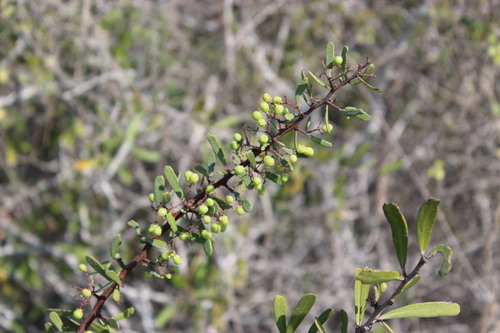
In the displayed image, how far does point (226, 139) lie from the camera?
92.6 inches

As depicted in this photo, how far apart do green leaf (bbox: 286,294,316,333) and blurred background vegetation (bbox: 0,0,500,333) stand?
4.32ft

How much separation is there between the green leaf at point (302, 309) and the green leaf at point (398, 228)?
0.12 meters

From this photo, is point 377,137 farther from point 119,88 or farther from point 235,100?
point 119,88

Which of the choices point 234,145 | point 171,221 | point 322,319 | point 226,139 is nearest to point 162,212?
point 171,221

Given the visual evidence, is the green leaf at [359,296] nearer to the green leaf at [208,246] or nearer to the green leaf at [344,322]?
the green leaf at [344,322]

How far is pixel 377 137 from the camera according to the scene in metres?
2.85

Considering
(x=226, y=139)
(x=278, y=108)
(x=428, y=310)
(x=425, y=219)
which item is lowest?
(x=428, y=310)

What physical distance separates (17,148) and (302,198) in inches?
53.1

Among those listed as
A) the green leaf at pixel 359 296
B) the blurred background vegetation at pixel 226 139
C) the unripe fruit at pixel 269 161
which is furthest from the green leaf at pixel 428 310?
the blurred background vegetation at pixel 226 139

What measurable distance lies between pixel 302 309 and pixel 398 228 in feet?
0.52

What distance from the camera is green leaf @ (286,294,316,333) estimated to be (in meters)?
0.70

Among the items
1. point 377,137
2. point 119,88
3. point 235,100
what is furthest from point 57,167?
point 377,137

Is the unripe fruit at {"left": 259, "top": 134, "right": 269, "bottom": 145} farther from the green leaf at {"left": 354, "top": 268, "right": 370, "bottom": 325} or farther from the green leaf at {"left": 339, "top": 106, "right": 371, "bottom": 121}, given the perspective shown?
the green leaf at {"left": 354, "top": 268, "right": 370, "bottom": 325}

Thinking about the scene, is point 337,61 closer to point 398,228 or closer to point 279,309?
point 398,228
